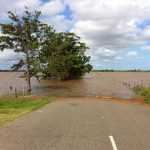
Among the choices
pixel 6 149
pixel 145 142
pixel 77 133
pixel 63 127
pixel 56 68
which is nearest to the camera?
pixel 6 149

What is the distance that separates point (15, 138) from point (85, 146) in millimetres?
2440

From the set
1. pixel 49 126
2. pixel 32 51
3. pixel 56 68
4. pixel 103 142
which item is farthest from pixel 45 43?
pixel 103 142

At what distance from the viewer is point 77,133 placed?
1165 cm

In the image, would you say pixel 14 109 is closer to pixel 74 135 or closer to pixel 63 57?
pixel 74 135

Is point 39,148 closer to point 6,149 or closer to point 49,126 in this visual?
point 6,149

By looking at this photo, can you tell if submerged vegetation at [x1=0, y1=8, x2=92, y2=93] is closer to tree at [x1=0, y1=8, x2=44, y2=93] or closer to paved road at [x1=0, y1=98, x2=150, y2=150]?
tree at [x1=0, y1=8, x2=44, y2=93]

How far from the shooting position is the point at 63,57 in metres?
62.3

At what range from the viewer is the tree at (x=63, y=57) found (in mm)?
49312

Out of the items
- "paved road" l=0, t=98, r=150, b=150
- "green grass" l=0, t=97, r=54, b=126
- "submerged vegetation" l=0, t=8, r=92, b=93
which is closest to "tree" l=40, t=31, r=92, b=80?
"submerged vegetation" l=0, t=8, r=92, b=93

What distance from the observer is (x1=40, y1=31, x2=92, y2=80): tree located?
49.3 m

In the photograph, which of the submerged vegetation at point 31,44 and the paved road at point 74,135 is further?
the submerged vegetation at point 31,44

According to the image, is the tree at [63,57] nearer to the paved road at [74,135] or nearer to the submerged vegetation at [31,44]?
the submerged vegetation at [31,44]

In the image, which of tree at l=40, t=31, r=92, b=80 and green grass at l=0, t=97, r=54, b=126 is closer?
green grass at l=0, t=97, r=54, b=126

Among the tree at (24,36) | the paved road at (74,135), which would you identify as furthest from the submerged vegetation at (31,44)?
the paved road at (74,135)
